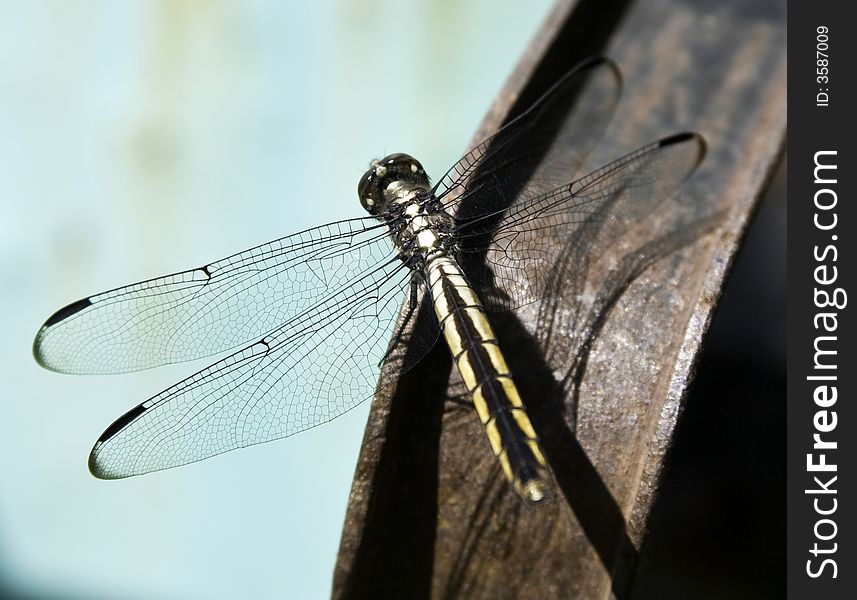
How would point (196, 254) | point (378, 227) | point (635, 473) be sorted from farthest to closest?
point (196, 254)
point (378, 227)
point (635, 473)

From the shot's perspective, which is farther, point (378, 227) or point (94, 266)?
point (94, 266)

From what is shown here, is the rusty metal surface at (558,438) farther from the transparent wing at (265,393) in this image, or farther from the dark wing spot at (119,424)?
the dark wing spot at (119,424)

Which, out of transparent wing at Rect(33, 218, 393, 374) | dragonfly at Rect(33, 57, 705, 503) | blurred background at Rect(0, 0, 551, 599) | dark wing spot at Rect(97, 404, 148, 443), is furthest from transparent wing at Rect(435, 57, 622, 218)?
dark wing spot at Rect(97, 404, 148, 443)

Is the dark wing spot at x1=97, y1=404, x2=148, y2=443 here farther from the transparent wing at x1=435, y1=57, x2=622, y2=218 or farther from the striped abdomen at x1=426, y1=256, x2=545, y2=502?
the transparent wing at x1=435, y1=57, x2=622, y2=218

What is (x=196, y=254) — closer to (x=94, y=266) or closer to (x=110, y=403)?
(x=94, y=266)

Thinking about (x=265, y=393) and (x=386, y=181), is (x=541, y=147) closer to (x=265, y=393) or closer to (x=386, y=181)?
(x=386, y=181)

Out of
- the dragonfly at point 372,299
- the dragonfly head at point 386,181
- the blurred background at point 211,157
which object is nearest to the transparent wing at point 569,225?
the dragonfly at point 372,299

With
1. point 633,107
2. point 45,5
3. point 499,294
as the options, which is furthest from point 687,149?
point 45,5
